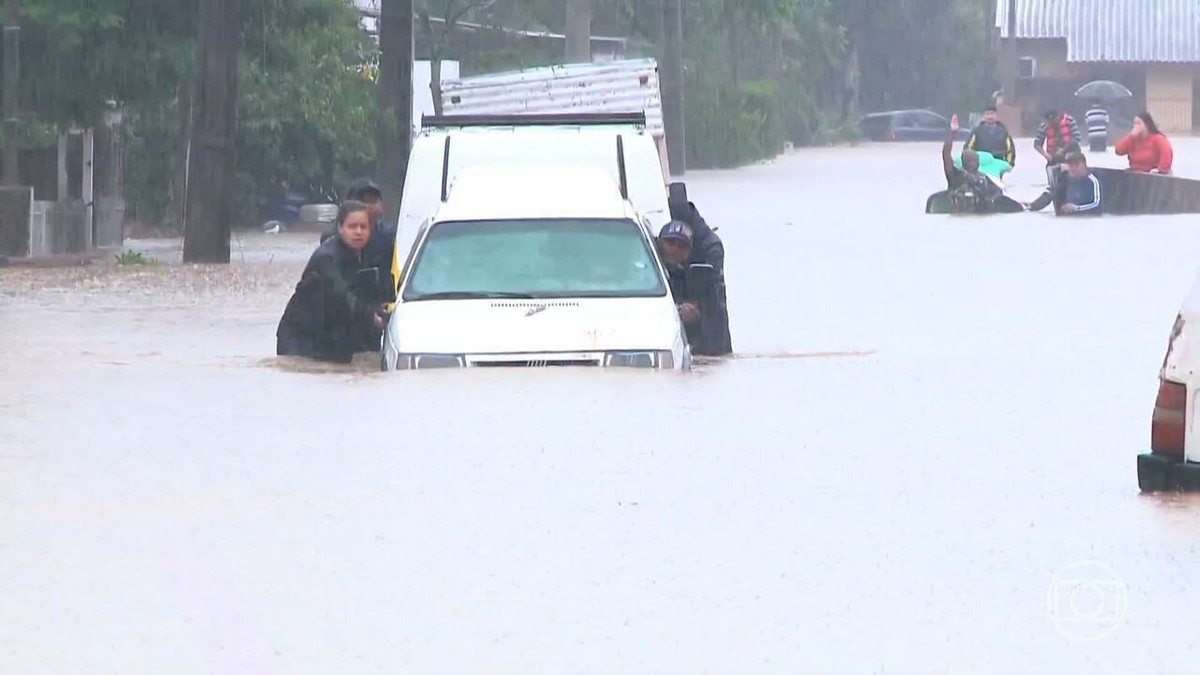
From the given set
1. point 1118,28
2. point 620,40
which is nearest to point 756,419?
point 620,40

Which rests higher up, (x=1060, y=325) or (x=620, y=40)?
(x=620, y=40)

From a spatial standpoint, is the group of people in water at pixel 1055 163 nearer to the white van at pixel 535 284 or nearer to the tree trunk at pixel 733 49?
the white van at pixel 535 284

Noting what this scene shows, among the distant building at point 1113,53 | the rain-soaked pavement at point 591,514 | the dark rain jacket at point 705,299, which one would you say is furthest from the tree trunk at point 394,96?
the distant building at point 1113,53

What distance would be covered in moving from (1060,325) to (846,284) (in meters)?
5.22

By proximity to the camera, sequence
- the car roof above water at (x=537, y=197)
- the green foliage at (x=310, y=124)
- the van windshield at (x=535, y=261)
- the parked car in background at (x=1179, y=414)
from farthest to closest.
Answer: the green foliage at (x=310, y=124), the car roof above water at (x=537, y=197), the van windshield at (x=535, y=261), the parked car in background at (x=1179, y=414)

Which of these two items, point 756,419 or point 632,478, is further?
point 756,419

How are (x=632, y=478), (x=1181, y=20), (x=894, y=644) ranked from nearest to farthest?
(x=894, y=644) → (x=632, y=478) → (x=1181, y=20)

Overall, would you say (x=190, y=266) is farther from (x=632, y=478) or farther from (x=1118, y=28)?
(x=1118, y=28)

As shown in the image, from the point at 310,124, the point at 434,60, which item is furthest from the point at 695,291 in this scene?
the point at 434,60

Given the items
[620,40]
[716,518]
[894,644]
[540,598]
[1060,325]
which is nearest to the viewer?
[894,644]

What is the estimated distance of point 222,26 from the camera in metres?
25.7

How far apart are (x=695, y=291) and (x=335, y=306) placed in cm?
204

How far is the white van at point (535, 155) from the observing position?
16.3m

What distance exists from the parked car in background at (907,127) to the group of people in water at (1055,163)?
47.0 meters
